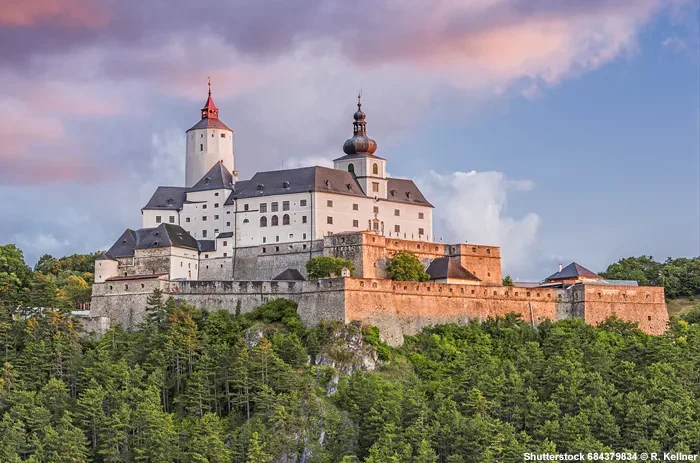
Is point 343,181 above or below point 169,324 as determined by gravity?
above

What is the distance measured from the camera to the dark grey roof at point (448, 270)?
9169 cm

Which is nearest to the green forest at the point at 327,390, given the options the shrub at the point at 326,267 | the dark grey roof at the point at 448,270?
the shrub at the point at 326,267

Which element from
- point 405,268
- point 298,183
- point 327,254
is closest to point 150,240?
point 298,183

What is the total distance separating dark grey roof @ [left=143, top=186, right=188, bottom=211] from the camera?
329ft

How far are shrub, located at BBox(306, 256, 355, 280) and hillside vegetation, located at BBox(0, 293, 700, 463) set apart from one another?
3.62 metres

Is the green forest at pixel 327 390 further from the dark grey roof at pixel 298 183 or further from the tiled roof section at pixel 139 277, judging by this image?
the dark grey roof at pixel 298 183

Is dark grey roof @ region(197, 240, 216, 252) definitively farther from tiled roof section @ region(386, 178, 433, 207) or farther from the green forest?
tiled roof section @ region(386, 178, 433, 207)

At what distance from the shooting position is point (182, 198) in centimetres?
10069

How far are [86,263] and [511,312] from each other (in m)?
37.3

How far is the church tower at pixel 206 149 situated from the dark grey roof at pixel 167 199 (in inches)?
90.8

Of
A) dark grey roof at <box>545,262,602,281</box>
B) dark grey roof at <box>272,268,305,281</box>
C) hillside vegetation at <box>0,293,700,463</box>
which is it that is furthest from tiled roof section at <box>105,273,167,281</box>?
dark grey roof at <box>545,262,602,281</box>

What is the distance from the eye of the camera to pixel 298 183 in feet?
313

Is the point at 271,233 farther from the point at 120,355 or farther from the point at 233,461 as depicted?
the point at 233,461

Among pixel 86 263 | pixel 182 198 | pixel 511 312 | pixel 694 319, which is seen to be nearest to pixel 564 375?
pixel 511 312
